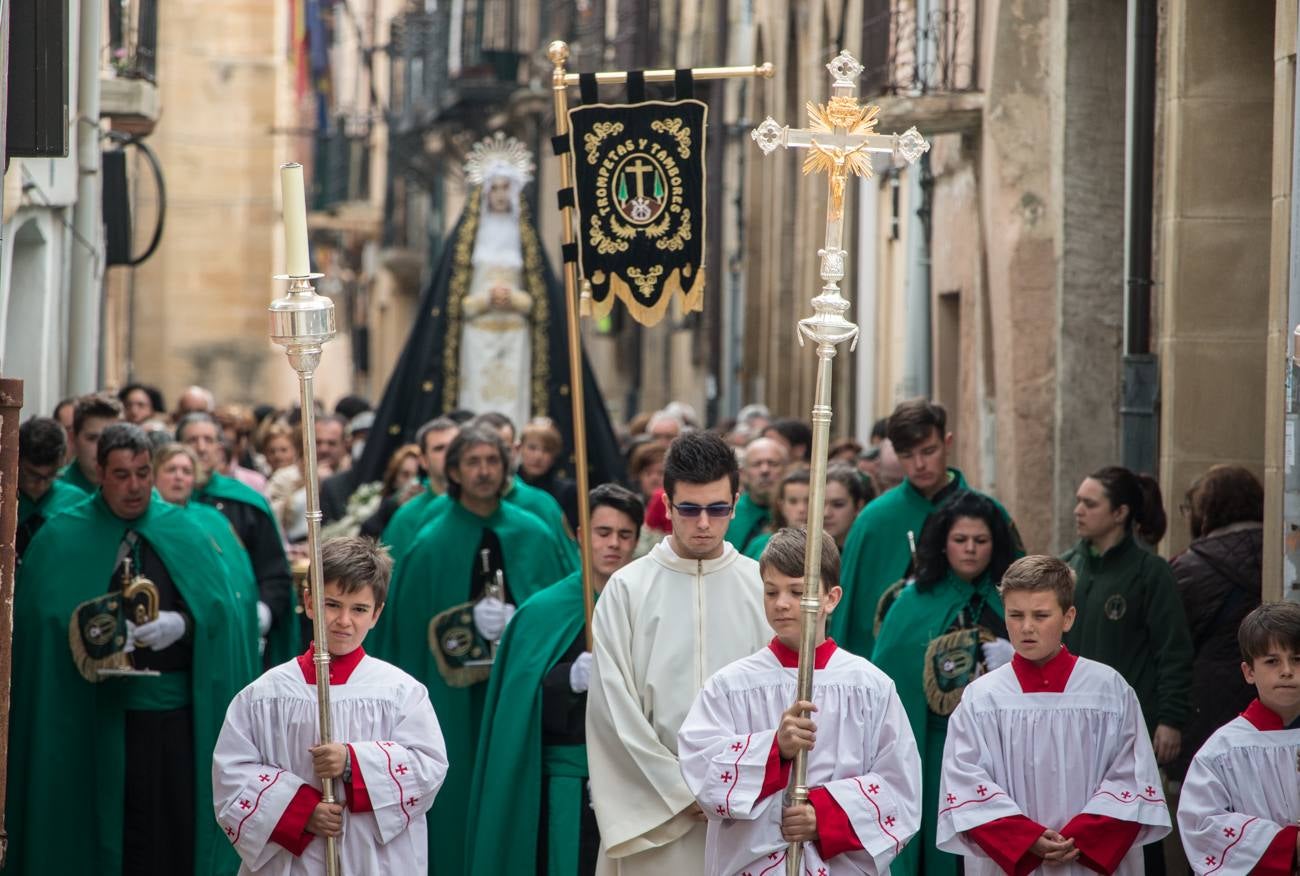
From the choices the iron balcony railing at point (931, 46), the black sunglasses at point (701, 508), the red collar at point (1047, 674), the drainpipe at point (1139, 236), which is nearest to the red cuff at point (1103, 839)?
the red collar at point (1047, 674)

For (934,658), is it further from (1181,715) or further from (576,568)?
(576,568)

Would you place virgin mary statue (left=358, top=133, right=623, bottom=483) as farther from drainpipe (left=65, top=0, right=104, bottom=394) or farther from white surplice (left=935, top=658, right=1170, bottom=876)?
white surplice (left=935, top=658, right=1170, bottom=876)

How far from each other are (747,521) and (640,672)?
4264 mm

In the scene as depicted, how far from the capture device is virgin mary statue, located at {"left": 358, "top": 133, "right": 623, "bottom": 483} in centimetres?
1606

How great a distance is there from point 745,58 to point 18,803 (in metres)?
14.3

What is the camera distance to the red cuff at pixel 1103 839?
246 inches

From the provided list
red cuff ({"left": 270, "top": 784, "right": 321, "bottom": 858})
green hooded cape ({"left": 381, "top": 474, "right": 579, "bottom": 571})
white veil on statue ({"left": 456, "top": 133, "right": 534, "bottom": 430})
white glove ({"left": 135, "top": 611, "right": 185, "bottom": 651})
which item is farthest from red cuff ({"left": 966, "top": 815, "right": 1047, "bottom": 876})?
white veil on statue ({"left": 456, "top": 133, "right": 534, "bottom": 430})

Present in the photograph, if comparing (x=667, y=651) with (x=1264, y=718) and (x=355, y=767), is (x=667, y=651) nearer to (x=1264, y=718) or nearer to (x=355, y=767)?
(x=355, y=767)

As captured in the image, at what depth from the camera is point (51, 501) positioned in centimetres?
914

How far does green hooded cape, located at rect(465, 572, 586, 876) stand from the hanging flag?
1029mm

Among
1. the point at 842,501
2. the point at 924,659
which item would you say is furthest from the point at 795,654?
the point at 842,501

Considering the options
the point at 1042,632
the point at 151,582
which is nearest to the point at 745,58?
the point at 151,582

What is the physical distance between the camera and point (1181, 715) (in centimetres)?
768

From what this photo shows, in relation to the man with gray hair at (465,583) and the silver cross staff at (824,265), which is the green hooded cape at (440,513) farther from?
the silver cross staff at (824,265)
